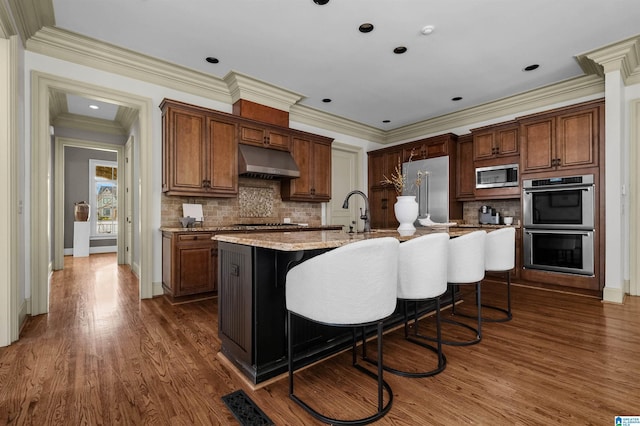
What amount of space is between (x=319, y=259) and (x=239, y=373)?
0.99 m

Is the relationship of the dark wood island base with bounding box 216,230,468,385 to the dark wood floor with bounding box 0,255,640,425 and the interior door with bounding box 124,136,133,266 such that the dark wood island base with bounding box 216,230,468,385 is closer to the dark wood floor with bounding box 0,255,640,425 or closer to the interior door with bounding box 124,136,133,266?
the dark wood floor with bounding box 0,255,640,425

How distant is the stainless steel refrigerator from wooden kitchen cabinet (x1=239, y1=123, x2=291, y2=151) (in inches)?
92.8

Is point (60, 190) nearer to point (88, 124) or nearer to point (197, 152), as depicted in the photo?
point (88, 124)

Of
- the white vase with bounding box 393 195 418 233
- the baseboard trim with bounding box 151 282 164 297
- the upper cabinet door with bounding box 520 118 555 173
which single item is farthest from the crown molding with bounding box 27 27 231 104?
the upper cabinet door with bounding box 520 118 555 173

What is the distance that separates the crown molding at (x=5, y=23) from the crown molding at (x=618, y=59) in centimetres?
544

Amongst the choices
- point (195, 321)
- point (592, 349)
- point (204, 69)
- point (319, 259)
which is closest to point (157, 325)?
point (195, 321)

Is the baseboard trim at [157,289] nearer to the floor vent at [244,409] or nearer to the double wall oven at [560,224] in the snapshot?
the floor vent at [244,409]

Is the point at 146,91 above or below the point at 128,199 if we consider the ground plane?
above

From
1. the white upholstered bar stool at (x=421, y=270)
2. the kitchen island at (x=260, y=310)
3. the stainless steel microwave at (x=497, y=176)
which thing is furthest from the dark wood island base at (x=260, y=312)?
the stainless steel microwave at (x=497, y=176)

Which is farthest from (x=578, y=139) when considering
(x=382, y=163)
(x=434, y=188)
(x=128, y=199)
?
(x=128, y=199)

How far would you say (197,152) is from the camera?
12.6ft

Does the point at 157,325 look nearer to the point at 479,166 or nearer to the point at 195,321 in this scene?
the point at 195,321

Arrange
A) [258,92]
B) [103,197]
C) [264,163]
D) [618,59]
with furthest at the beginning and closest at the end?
[103,197], [258,92], [264,163], [618,59]

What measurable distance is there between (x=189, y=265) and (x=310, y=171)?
2471mm
